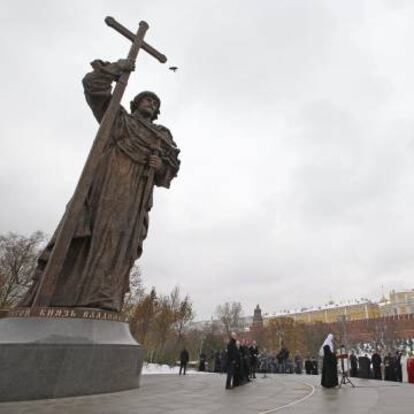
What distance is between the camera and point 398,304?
132 metres

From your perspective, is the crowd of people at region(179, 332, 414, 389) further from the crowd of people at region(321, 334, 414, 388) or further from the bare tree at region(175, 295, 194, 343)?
the bare tree at region(175, 295, 194, 343)

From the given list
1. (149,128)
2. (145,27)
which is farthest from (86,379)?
(145,27)

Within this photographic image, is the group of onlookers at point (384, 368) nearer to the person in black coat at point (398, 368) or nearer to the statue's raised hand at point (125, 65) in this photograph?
the person in black coat at point (398, 368)

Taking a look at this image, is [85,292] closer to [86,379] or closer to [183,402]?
[86,379]

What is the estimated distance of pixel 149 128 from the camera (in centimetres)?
1270

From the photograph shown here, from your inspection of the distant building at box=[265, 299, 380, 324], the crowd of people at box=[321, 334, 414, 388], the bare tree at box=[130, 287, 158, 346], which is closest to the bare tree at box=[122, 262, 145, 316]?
the bare tree at box=[130, 287, 158, 346]

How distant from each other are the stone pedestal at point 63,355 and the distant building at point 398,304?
135 metres

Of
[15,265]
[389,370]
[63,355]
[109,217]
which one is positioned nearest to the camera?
[63,355]

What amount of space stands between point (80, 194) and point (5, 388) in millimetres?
4614

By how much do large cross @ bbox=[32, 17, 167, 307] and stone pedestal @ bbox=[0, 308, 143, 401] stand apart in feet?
2.08

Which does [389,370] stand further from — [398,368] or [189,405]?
[189,405]

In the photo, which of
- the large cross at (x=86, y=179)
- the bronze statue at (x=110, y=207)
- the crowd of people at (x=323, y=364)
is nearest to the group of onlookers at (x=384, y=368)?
the crowd of people at (x=323, y=364)

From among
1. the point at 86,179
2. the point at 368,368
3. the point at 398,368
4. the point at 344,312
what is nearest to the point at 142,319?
the point at 368,368

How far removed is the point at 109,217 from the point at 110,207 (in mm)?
289
